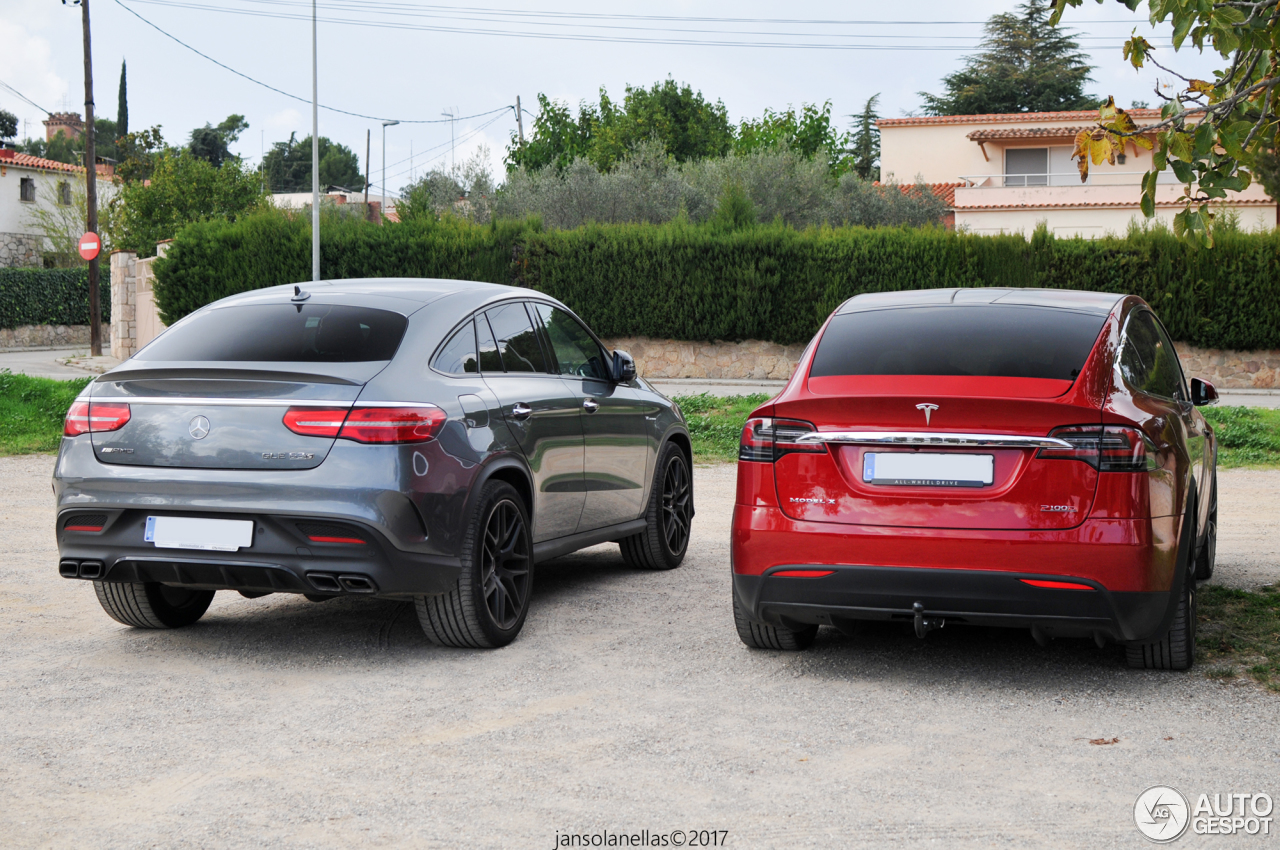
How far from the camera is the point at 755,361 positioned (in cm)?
2802

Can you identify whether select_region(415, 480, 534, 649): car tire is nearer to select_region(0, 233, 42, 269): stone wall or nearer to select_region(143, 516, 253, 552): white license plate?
select_region(143, 516, 253, 552): white license plate

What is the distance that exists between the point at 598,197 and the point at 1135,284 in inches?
607

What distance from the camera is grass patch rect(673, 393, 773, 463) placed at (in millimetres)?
15576

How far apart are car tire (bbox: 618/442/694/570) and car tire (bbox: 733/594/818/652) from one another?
2081mm

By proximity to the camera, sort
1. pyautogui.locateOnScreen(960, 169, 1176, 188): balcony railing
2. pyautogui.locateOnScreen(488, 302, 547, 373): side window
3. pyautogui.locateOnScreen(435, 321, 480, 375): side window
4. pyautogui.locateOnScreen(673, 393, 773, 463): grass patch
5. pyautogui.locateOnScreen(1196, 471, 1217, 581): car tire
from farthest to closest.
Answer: pyautogui.locateOnScreen(960, 169, 1176, 188): balcony railing < pyautogui.locateOnScreen(673, 393, 773, 463): grass patch < pyautogui.locateOnScreen(1196, 471, 1217, 581): car tire < pyautogui.locateOnScreen(488, 302, 547, 373): side window < pyautogui.locateOnScreen(435, 321, 480, 375): side window

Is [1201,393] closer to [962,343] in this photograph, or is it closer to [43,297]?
[962,343]

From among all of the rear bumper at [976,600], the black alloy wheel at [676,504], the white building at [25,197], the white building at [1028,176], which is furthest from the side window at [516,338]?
the white building at [25,197]

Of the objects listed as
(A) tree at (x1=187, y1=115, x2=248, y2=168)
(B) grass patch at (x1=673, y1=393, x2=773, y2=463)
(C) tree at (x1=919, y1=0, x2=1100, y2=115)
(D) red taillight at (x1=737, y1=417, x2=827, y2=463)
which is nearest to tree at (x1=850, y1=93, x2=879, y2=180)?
(C) tree at (x1=919, y1=0, x2=1100, y2=115)

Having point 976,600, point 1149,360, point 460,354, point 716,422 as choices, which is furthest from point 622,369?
point 716,422

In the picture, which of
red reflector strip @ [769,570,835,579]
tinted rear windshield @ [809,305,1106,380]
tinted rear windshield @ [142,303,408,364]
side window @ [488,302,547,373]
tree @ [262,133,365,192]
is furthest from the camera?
tree @ [262,133,365,192]

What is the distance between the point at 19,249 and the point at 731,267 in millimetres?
40555

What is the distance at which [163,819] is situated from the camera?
11.9ft

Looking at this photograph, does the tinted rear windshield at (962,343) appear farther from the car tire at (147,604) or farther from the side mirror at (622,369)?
the car tire at (147,604)

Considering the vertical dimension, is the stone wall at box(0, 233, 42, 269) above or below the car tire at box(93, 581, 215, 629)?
above
